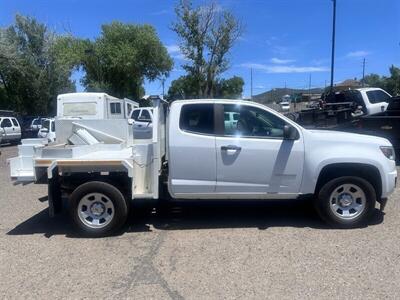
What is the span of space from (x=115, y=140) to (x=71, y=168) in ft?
4.44

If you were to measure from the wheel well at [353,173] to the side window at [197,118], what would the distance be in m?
1.75

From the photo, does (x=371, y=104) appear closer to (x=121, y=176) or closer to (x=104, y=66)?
(x=121, y=176)

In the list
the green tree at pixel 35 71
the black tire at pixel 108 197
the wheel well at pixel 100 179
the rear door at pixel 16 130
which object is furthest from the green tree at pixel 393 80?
the black tire at pixel 108 197

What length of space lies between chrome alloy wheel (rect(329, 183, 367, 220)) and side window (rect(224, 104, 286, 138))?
1.19m

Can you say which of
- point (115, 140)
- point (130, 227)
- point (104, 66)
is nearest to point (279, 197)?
point (130, 227)

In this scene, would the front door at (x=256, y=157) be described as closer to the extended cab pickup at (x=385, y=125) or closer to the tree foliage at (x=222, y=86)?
the extended cab pickup at (x=385, y=125)

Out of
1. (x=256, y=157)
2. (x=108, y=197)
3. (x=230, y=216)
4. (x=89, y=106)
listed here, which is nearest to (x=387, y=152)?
(x=256, y=157)

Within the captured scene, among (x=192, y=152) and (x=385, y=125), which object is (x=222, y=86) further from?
(x=192, y=152)

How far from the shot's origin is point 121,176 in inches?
274

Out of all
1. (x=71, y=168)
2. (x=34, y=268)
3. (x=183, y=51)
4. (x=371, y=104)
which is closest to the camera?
(x=34, y=268)

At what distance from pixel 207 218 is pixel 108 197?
172 cm

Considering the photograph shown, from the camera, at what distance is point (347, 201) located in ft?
23.0

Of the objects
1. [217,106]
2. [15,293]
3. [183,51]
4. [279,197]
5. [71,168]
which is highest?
[183,51]

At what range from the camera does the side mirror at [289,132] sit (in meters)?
6.81
